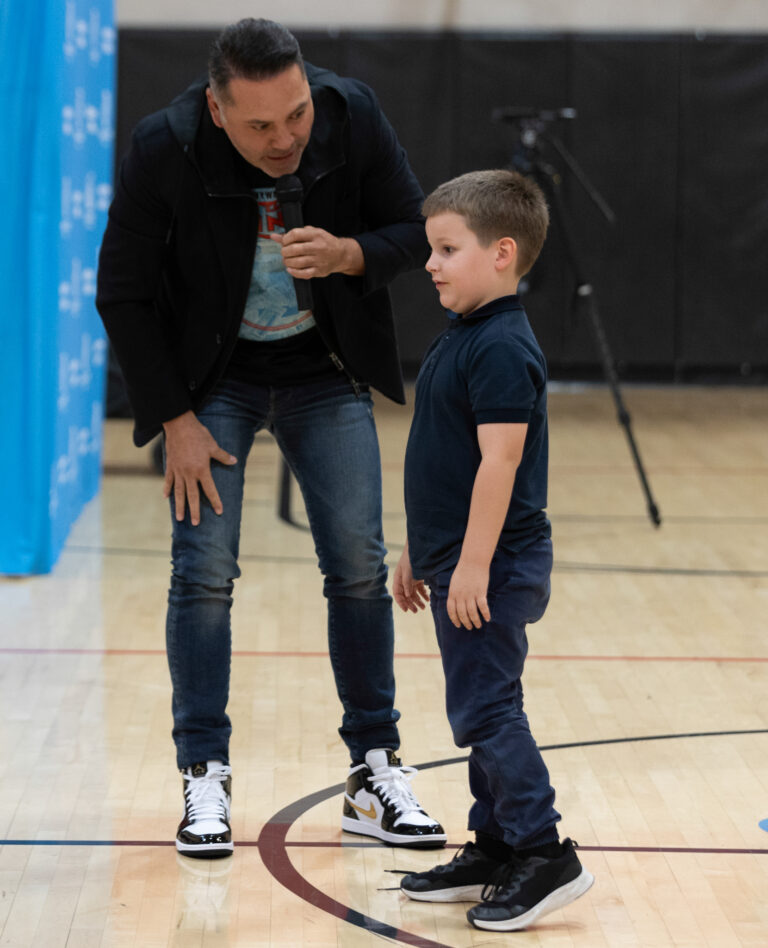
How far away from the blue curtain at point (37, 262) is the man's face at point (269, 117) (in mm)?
1722

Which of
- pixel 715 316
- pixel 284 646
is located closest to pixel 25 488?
pixel 284 646

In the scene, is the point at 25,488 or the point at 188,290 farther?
the point at 25,488

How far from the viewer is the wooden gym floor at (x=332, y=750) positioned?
5.69 feet

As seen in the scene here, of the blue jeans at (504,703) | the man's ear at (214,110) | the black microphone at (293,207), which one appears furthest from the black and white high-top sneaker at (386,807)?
the man's ear at (214,110)

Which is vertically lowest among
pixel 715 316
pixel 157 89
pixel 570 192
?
pixel 715 316

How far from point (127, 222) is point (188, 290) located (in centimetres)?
13

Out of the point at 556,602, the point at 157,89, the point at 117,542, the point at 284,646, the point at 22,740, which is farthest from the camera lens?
the point at 157,89

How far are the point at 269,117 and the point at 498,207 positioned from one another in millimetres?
313

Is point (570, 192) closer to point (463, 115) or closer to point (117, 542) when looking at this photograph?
point (463, 115)

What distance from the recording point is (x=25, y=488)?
3555 millimetres

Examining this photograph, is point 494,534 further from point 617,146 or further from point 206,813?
point 617,146

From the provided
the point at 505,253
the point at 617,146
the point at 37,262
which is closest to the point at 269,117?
the point at 505,253

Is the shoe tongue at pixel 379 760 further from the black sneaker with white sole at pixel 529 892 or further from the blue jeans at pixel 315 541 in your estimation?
the black sneaker with white sole at pixel 529 892

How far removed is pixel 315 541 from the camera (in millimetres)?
1961
